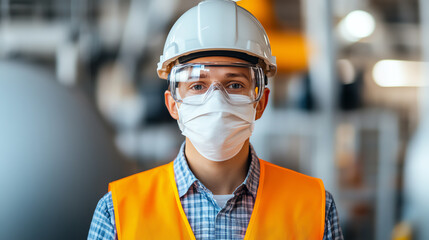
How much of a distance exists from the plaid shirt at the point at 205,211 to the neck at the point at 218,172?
3cm

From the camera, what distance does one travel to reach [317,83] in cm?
402

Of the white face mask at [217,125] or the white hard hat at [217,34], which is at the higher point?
the white hard hat at [217,34]

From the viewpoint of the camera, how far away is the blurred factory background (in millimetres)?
3781

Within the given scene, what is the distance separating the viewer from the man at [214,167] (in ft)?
4.31

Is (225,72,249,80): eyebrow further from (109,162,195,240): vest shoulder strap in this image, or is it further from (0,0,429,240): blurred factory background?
(0,0,429,240): blurred factory background

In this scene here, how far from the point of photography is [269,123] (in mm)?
4090

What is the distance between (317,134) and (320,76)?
549mm

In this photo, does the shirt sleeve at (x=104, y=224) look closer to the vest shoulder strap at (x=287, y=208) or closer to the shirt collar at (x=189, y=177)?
the shirt collar at (x=189, y=177)

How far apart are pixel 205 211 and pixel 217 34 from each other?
0.57 metres

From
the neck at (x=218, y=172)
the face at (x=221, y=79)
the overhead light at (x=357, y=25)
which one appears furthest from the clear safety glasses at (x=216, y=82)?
the overhead light at (x=357, y=25)

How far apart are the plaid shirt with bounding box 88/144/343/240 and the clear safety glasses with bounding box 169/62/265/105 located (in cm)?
23

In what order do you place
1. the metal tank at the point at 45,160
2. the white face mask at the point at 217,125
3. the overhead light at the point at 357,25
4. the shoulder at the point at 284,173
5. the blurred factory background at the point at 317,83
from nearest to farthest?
the white face mask at the point at 217,125 → the shoulder at the point at 284,173 → the metal tank at the point at 45,160 → the blurred factory background at the point at 317,83 → the overhead light at the point at 357,25

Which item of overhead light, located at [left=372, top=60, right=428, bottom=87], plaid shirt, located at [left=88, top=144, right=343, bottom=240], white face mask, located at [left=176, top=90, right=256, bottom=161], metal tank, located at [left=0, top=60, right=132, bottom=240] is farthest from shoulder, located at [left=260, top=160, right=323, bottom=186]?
overhead light, located at [left=372, top=60, right=428, bottom=87]

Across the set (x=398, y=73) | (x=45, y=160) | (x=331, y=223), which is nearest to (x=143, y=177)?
(x=331, y=223)
